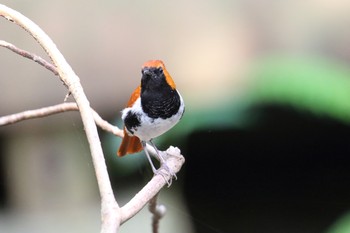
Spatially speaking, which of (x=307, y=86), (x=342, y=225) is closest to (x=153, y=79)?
(x=307, y=86)

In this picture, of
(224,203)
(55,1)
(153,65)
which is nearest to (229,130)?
(224,203)

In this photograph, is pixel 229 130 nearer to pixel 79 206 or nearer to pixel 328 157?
pixel 328 157

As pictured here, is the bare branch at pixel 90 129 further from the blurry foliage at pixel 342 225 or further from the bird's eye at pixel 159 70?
the blurry foliage at pixel 342 225

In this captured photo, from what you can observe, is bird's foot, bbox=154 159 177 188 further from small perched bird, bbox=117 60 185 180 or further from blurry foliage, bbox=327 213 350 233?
blurry foliage, bbox=327 213 350 233

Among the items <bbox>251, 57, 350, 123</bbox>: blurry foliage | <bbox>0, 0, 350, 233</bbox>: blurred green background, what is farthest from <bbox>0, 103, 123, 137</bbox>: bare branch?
<bbox>251, 57, 350, 123</bbox>: blurry foliage

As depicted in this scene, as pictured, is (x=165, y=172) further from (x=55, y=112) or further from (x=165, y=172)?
(x=55, y=112)

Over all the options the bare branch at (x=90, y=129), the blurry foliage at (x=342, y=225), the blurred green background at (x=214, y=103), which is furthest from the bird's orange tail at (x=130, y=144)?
the blurry foliage at (x=342, y=225)
